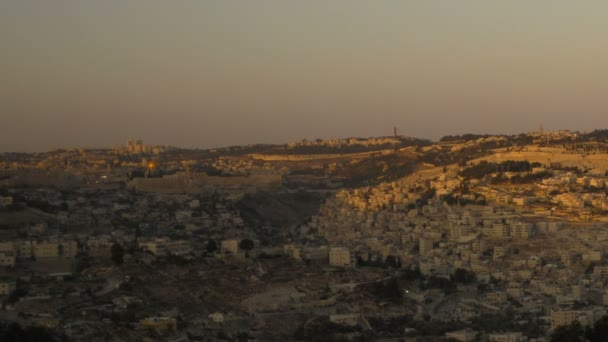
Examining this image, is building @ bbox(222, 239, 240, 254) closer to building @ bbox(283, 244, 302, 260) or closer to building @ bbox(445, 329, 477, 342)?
building @ bbox(283, 244, 302, 260)

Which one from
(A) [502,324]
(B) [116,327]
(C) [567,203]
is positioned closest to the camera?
(B) [116,327]

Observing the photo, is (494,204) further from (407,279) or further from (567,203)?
(407,279)

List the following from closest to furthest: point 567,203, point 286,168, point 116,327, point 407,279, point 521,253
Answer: point 116,327
point 407,279
point 521,253
point 567,203
point 286,168

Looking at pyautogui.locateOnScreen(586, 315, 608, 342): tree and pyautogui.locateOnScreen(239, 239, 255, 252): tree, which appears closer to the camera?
pyautogui.locateOnScreen(586, 315, 608, 342): tree

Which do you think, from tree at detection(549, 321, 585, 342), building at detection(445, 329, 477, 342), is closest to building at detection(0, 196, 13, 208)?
building at detection(445, 329, 477, 342)

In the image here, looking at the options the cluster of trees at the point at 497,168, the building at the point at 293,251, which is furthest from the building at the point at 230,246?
the cluster of trees at the point at 497,168

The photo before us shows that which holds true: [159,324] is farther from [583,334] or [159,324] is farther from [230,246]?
[230,246]

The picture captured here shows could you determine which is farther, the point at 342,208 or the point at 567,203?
the point at 342,208

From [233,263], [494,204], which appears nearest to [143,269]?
[233,263]
